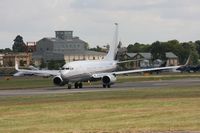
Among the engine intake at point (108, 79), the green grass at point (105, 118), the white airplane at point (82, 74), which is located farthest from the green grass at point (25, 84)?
the green grass at point (105, 118)

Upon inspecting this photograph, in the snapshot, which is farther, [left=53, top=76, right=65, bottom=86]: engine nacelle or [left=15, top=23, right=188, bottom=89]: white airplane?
[left=53, top=76, right=65, bottom=86]: engine nacelle

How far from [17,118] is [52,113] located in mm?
2492

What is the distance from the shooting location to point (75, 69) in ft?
219

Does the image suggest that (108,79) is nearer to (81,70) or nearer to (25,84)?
(81,70)

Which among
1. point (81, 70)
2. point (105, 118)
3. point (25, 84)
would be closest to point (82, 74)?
point (81, 70)

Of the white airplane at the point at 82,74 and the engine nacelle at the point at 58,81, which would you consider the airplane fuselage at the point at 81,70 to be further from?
the engine nacelle at the point at 58,81

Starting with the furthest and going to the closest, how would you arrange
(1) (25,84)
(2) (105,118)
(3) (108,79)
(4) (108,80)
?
(1) (25,84) → (3) (108,79) → (4) (108,80) → (2) (105,118)

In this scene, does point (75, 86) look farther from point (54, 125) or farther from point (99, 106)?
point (54, 125)

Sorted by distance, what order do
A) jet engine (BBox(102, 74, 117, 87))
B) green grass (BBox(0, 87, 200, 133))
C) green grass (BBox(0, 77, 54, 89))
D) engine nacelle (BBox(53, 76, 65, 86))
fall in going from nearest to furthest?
green grass (BBox(0, 87, 200, 133))
jet engine (BBox(102, 74, 117, 87))
engine nacelle (BBox(53, 76, 65, 86))
green grass (BBox(0, 77, 54, 89))

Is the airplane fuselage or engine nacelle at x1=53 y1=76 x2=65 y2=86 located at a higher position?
the airplane fuselage

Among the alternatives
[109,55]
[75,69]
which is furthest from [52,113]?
[109,55]

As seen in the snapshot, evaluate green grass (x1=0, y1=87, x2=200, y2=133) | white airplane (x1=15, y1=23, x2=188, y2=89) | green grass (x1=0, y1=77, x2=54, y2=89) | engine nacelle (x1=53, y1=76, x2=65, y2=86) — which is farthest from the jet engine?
green grass (x1=0, y1=87, x2=200, y2=133)

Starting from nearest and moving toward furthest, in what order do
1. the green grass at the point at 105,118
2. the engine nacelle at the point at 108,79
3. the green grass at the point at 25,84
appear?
the green grass at the point at 105,118 < the engine nacelle at the point at 108,79 < the green grass at the point at 25,84

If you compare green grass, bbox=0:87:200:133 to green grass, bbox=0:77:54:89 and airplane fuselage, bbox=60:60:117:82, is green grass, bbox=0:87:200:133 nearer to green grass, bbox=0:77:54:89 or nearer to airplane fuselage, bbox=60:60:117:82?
Answer: airplane fuselage, bbox=60:60:117:82
